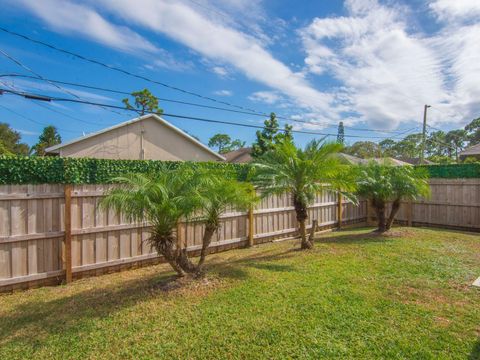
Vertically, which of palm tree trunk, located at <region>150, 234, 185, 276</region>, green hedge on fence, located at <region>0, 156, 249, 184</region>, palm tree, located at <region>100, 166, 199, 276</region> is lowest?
palm tree trunk, located at <region>150, 234, 185, 276</region>

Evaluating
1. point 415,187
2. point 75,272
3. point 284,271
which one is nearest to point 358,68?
point 415,187

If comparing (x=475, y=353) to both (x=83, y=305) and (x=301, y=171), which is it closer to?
(x=301, y=171)

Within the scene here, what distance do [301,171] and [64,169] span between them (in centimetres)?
490

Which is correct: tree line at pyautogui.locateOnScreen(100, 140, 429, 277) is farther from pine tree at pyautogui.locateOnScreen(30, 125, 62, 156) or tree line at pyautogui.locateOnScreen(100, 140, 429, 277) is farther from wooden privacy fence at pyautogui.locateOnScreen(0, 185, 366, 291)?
pine tree at pyautogui.locateOnScreen(30, 125, 62, 156)

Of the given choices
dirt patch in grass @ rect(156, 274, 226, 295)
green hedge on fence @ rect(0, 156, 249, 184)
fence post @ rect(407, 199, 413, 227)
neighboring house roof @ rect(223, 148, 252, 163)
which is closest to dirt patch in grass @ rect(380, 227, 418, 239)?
fence post @ rect(407, 199, 413, 227)

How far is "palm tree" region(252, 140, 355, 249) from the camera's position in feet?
21.4

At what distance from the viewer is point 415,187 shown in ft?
27.2

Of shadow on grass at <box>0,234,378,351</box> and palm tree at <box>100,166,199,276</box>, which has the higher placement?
palm tree at <box>100,166,199,276</box>

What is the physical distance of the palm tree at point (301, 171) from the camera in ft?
21.4

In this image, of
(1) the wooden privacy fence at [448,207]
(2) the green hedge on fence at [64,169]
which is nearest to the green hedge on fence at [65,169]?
(2) the green hedge on fence at [64,169]

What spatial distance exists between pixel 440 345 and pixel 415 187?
6.55m

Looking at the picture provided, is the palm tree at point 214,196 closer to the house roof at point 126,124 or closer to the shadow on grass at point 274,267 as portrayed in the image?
the shadow on grass at point 274,267

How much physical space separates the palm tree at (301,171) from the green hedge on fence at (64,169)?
2.42m

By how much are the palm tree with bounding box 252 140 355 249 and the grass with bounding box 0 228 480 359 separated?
1694mm
